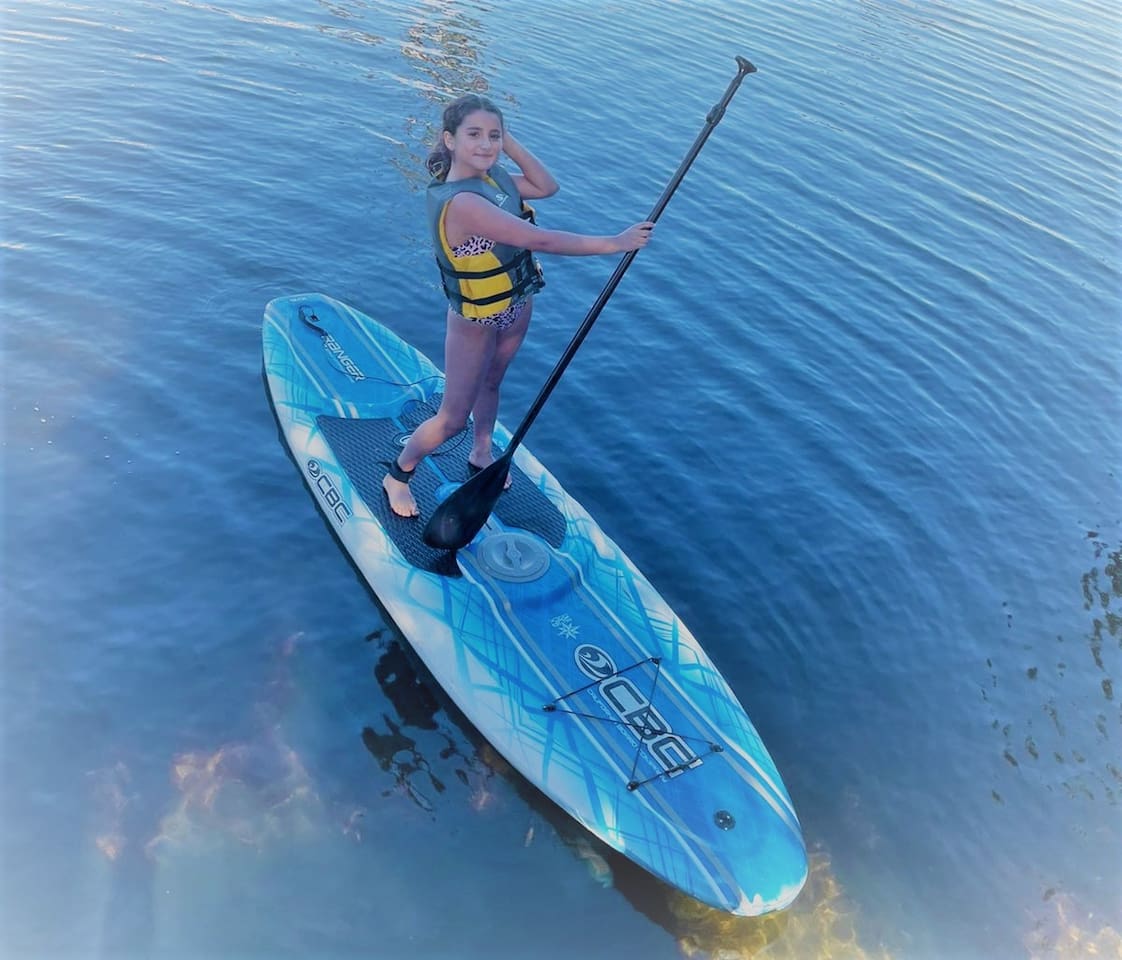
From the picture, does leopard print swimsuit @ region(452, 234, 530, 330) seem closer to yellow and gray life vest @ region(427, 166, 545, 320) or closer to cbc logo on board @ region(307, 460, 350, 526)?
yellow and gray life vest @ region(427, 166, 545, 320)

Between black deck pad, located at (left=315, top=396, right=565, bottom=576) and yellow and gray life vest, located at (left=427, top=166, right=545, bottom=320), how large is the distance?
6.07 ft

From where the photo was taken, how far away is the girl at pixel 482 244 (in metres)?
5.44

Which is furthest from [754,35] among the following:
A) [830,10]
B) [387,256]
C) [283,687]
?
[283,687]

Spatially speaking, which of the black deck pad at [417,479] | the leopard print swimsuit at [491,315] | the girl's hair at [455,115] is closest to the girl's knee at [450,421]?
the leopard print swimsuit at [491,315]

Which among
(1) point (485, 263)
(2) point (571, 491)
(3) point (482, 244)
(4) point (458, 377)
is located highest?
(3) point (482, 244)

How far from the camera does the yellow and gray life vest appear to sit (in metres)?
5.70

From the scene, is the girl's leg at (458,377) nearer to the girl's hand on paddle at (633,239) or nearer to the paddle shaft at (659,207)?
the paddle shaft at (659,207)

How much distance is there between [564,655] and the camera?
6531 millimetres

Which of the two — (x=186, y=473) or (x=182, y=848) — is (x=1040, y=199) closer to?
(x=186, y=473)

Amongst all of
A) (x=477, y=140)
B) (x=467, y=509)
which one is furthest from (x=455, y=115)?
(x=467, y=509)

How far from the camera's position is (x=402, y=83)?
1546 centimetres

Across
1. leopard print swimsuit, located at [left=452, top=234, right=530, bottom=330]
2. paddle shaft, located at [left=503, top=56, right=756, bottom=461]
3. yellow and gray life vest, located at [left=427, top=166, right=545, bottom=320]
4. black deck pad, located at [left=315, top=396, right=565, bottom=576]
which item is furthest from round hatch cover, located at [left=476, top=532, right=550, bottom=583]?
yellow and gray life vest, located at [left=427, top=166, right=545, bottom=320]

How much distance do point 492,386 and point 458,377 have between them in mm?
595

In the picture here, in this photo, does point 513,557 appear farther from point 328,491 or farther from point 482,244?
point 482,244
